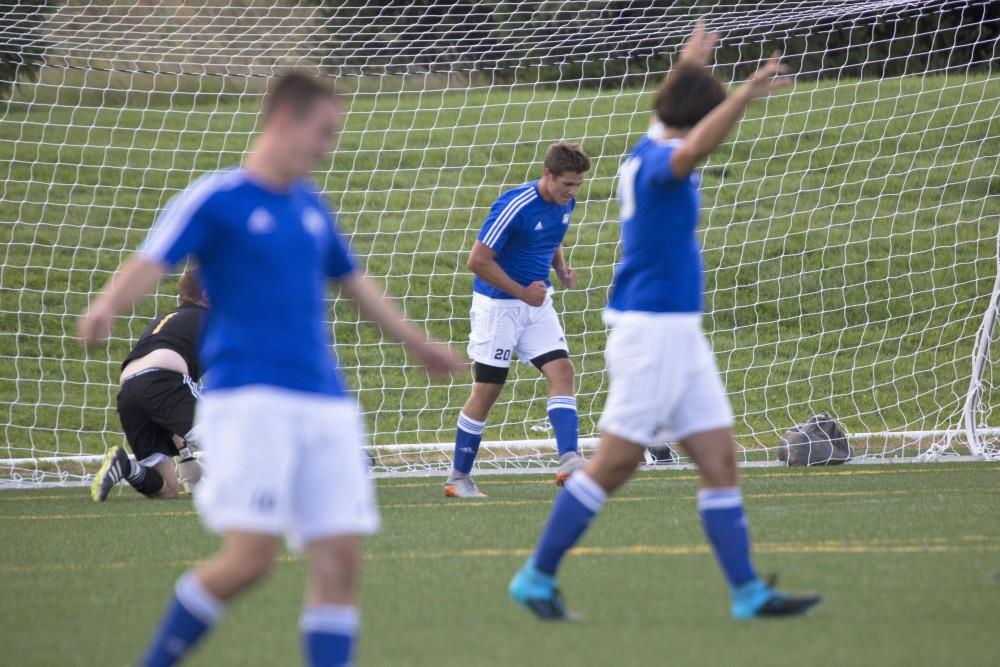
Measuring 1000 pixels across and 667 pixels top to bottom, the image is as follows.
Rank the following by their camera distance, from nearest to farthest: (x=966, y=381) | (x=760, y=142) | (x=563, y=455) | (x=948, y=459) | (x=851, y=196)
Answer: (x=563, y=455) < (x=948, y=459) < (x=966, y=381) < (x=851, y=196) < (x=760, y=142)

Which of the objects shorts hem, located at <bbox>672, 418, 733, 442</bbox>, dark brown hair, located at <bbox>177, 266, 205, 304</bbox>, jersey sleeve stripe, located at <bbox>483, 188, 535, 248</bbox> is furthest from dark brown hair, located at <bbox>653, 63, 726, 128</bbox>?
dark brown hair, located at <bbox>177, 266, 205, 304</bbox>

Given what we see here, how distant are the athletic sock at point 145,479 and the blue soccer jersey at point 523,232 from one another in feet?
8.18

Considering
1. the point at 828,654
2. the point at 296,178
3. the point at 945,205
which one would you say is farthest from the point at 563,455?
the point at 945,205

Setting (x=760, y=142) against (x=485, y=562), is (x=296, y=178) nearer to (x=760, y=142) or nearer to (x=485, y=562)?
(x=485, y=562)

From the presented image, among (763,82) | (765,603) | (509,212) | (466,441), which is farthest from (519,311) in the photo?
(763,82)

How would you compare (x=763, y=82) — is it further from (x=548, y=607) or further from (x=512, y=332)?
(x=512, y=332)

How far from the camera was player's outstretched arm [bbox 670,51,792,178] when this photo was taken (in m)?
4.31

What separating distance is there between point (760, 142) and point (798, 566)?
14062 mm

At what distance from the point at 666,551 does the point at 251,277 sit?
3.31 m

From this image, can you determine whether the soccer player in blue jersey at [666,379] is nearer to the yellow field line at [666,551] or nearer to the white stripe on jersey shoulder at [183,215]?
the yellow field line at [666,551]

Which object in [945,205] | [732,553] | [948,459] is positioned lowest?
[948,459]

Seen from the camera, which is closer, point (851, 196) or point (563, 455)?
point (563, 455)

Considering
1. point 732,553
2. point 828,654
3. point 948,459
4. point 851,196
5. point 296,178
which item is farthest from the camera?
point 851,196

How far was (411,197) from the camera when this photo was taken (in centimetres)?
1858
